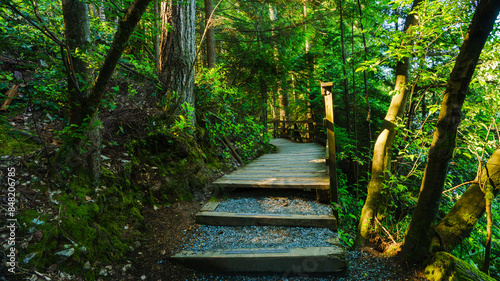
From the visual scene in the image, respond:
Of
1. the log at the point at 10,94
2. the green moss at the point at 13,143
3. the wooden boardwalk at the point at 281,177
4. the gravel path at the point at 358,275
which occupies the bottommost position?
the gravel path at the point at 358,275

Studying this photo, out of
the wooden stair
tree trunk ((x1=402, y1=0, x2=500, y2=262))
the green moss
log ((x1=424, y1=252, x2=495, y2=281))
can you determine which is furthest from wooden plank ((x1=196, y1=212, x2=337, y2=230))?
the green moss

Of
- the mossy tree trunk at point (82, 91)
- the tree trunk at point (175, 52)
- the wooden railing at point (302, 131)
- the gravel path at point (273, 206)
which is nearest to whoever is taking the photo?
the mossy tree trunk at point (82, 91)

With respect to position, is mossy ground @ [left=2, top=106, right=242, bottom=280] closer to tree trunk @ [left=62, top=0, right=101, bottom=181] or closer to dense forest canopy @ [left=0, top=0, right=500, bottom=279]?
dense forest canopy @ [left=0, top=0, right=500, bottom=279]

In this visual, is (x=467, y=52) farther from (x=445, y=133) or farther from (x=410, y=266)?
(x=410, y=266)

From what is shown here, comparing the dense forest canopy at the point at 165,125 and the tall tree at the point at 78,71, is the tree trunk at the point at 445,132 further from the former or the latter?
the tall tree at the point at 78,71

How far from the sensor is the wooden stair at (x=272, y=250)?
89.4 inches

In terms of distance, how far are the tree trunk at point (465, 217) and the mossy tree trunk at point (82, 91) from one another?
396 cm

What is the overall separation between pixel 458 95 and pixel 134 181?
3859 mm

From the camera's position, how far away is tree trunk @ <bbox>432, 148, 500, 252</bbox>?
2410 mm

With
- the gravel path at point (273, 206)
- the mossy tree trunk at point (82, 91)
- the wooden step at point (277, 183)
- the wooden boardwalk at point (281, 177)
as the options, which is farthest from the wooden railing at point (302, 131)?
the mossy tree trunk at point (82, 91)

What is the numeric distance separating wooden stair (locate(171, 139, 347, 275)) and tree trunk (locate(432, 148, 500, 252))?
3.83ft

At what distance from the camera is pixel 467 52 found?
1.84 metres

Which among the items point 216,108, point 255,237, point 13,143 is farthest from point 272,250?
point 216,108

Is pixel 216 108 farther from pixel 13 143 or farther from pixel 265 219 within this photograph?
pixel 13 143
